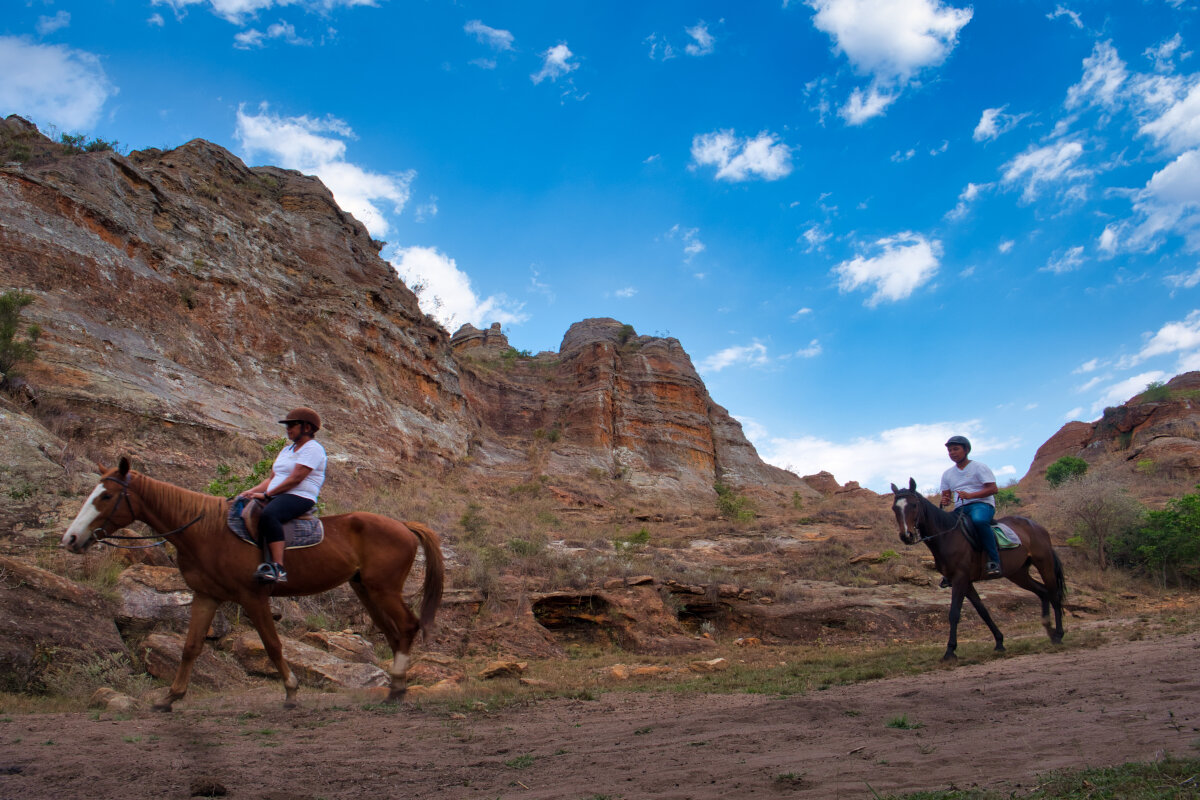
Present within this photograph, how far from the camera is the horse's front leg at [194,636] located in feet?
17.5

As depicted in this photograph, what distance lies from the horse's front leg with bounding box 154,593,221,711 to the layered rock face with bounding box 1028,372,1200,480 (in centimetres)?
4918

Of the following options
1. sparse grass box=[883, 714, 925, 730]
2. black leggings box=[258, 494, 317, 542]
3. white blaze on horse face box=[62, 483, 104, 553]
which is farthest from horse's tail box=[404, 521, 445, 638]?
sparse grass box=[883, 714, 925, 730]

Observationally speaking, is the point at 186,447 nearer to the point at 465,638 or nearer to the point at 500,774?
the point at 465,638

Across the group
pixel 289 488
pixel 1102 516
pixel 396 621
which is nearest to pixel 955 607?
pixel 396 621

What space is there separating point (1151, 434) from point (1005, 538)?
52.1 m

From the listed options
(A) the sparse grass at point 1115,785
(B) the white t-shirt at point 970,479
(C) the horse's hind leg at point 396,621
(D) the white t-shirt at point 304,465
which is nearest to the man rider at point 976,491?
(B) the white t-shirt at point 970,479

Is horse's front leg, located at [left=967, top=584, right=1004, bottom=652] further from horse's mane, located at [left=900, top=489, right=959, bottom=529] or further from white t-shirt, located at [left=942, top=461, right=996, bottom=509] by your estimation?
white t-shirt, located at [left=942, top=461, right=996, bottom=509]

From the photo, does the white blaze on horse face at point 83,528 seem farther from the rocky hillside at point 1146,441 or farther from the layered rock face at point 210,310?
the rocky hillside at point 1146,441

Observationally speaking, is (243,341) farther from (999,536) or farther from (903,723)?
(903,723)

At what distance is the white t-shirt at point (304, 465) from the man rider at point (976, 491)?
27.6 ft

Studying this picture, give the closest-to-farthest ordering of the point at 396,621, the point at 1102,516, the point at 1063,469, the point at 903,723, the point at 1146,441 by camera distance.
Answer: the point at 903,723, the point at 396,621, the point at 1102,516, the point at 1063,469, the point at 1146,441

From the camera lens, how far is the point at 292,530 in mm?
5836

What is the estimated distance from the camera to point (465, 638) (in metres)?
10.8

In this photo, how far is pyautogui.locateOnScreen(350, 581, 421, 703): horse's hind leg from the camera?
6223 millimetres
